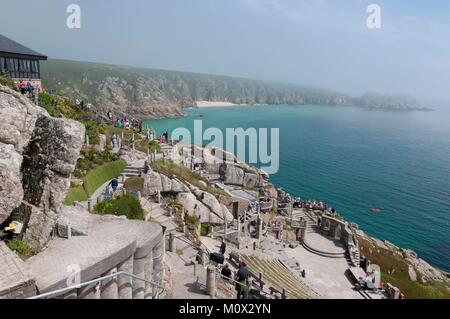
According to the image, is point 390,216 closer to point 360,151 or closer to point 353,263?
point 353,263

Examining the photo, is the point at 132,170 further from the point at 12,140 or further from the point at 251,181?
the point at 251,181

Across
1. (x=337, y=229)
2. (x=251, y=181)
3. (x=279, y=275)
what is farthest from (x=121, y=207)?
(x=251, y=181)

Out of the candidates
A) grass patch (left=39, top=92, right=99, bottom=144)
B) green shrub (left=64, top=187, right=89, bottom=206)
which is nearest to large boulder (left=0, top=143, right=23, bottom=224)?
green shrub (left=64, top=187, right=89, bottom=206)

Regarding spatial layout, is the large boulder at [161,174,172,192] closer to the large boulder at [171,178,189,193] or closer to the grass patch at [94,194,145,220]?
the large boulder at [171,178,189,193]

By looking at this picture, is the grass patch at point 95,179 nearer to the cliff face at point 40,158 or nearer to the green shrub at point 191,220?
the green shrub at point 191,220


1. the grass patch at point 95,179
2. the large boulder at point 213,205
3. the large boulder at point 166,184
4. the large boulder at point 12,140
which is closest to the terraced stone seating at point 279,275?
the large boulder at point 213,205
